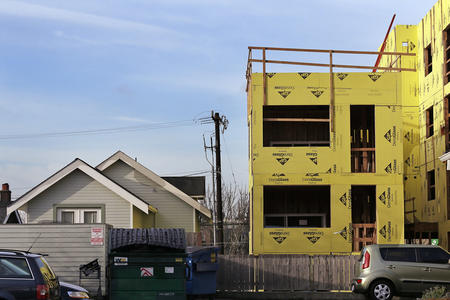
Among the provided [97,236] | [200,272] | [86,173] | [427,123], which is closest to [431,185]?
[427,123]

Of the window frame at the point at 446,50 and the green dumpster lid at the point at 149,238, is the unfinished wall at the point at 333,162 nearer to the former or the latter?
the window frame at the point at 446,50

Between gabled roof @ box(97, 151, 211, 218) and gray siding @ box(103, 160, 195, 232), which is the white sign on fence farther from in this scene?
gray siding @ box(103, 160, 195, 232)

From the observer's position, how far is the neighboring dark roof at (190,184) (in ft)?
131

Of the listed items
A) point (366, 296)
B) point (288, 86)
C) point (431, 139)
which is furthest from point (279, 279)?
point (431, 139)

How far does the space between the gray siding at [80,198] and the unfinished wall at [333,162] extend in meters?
6.02

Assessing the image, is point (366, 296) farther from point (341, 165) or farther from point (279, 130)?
point (279, 130)

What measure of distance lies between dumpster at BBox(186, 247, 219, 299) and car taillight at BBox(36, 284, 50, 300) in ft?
31.6

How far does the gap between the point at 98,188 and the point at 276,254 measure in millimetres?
8143

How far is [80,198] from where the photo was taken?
104 feet

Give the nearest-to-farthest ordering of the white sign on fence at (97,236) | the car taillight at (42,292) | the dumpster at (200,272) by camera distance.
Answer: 1. the car taillight at (42,292)
2. the white sign on fence at (97,236)
3. the dumpster at (200,272)

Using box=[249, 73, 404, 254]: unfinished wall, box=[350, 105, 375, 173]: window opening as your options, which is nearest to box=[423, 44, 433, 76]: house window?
box=[350, 105, 375, 173]: window opening

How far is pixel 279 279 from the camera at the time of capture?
26656 millimetres

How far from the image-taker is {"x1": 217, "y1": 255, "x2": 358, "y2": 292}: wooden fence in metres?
26.5

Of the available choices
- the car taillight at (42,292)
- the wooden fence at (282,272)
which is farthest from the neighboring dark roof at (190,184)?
the car taillight at (42,292)
